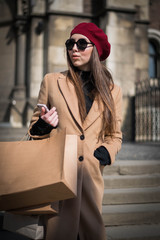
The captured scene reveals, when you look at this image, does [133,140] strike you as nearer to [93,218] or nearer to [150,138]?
[150,138]

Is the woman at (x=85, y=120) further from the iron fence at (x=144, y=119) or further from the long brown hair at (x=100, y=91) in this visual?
the iron fence at (x=144, y=119)

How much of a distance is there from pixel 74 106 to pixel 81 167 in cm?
43

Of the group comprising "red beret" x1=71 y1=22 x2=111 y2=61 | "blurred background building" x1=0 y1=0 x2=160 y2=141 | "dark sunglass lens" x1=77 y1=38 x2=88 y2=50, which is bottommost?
"dark sunglass lens" x1=77 y1=38 x2=88 y2=50

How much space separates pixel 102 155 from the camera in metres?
1.91

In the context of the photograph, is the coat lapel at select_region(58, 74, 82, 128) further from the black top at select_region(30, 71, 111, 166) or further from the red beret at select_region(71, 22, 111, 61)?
the red beret at select_region(71, 22, 111, 61)

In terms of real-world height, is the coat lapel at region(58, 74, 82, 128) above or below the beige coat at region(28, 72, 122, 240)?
above

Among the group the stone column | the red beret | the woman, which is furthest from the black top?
the stone column

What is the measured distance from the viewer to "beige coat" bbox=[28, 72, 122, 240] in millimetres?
1777

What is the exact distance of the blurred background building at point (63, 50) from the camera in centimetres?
959

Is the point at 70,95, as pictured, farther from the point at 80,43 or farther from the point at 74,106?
the point at 80,43

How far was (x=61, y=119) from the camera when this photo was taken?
76.2 inches

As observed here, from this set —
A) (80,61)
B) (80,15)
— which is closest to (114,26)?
(80,15)

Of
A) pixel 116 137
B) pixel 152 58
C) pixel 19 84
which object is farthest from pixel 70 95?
pixel 152 58

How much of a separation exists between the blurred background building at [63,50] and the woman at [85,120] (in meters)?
6.87
